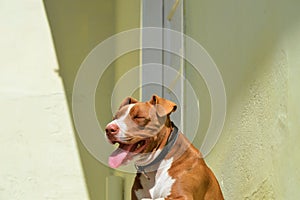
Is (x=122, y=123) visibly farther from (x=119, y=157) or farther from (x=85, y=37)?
(x=85, y=37)

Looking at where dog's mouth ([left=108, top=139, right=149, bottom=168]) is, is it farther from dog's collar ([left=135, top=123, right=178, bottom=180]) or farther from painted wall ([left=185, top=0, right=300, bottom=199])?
painted wall ([left=185, top=0, right=300, bottom=199])

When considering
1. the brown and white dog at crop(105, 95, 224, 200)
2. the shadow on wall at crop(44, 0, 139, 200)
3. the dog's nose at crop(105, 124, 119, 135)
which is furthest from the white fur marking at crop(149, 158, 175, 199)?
the shadow on wall at crop(44, 0, 139, 200)

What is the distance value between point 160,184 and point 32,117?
6.01ft

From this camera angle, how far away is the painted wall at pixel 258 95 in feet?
3.30

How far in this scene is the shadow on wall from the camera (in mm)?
2689

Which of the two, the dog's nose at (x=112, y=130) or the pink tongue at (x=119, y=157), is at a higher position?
the dog's nose at (x=112, y=130)

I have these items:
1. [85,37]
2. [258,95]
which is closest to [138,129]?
[258,95]

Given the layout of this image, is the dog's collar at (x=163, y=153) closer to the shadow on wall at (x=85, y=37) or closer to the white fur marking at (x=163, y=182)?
the white fur marking at (x=163, y=182)

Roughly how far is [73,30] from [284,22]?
1922 millimetres

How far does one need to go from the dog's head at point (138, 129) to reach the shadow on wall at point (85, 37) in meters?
1.69

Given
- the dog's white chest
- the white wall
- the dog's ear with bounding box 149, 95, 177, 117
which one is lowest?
the white wall

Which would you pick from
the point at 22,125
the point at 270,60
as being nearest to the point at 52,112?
the point at 22,125

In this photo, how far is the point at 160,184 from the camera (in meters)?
0.97

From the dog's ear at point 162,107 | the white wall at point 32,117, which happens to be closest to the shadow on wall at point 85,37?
the white wall at point 32,117
